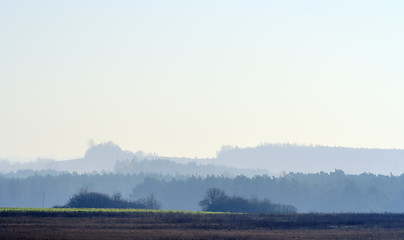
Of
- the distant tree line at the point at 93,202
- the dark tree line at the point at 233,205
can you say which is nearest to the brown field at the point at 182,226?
the distant tree line at the point at 93,202

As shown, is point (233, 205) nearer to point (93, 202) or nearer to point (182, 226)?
point (93, 202)

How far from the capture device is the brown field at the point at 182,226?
2274 inches

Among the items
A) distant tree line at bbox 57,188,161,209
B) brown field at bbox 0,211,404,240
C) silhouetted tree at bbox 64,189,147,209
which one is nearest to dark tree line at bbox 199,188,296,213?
distant tree line at bbox 57,188,161,209

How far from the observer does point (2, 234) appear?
2111 inches

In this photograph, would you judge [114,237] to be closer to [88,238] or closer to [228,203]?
[88,238]

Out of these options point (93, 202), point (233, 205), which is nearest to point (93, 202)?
point (93, 202)

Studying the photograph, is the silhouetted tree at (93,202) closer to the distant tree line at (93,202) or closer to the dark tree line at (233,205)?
the distant tree line at (93,202)

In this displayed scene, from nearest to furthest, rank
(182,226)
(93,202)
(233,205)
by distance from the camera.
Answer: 1. (182,226)
2. (93,202)
3. (233,205)

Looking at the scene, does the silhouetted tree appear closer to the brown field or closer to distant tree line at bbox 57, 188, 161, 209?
distant tree line at bbox 57, 188, 161, 209

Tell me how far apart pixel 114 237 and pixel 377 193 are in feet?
469

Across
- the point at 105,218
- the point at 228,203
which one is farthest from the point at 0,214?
the point at 228,203

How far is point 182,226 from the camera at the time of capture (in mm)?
69812

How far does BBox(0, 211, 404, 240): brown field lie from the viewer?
5775 centimetres

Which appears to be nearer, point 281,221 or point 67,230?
point 67,230
